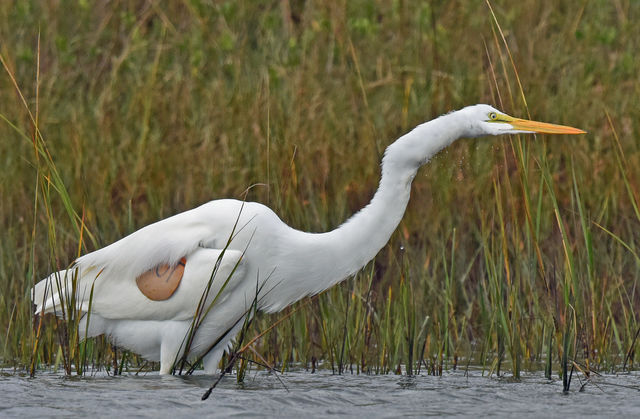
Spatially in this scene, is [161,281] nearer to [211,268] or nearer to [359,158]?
[211,268]

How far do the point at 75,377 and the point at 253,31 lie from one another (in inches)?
224

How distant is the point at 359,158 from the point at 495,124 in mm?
2603

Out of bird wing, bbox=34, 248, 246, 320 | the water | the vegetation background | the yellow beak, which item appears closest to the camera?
the water

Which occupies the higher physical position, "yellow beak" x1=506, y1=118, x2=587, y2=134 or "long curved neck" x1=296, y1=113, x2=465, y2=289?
"yellow beak" x1=506, y1=118, x2=587, y2=134

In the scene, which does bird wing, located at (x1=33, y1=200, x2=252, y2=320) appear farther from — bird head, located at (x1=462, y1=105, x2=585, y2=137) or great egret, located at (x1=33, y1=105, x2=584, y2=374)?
bird head, located at (x1=462, y1=105, x2=585, y2=137)

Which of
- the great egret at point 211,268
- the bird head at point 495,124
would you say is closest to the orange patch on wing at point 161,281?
the great egret at point 211,268

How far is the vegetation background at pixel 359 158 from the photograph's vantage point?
4.82 m

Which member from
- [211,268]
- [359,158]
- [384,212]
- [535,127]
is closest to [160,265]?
[211,268]

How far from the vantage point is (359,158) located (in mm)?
6965

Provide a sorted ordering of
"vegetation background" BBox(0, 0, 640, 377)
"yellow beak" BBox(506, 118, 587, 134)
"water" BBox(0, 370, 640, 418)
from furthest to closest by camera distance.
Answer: "vegetation background" BBox(0, 0, 640, 377) → "yellow beak" BBox(506, 118, 587, 134) → "water" BBox(0, 370, 640, 418)

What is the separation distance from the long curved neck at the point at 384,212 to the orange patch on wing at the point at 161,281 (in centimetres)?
54

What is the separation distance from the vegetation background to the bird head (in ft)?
0.42

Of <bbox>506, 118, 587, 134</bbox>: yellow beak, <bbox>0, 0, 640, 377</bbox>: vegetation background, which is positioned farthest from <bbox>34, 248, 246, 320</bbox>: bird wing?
<bbox>506, 118, 587, 134</bbox>: yellow beak

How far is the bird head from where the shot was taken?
438cm
